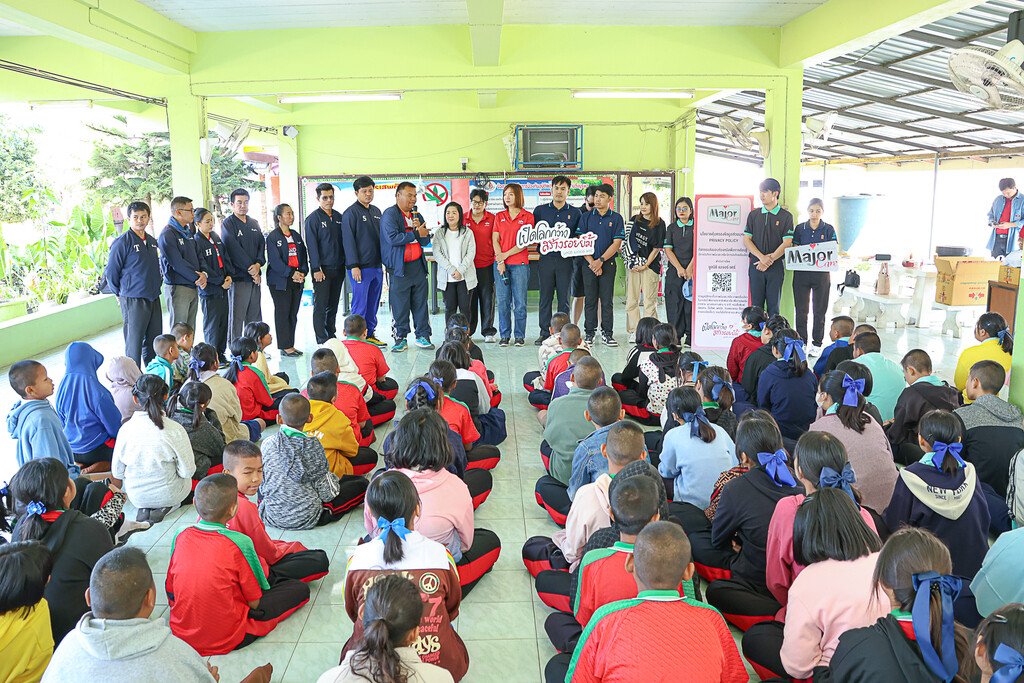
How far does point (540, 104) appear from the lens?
39.9 feet

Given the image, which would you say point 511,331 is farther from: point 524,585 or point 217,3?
point 524,585

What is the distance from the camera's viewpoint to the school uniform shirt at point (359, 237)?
780cm

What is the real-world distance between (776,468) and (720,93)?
8206mm

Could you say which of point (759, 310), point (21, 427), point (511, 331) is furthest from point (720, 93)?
point (21, 427)

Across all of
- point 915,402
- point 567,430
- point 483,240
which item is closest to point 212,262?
point 483,240

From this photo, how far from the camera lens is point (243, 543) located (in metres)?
2.90

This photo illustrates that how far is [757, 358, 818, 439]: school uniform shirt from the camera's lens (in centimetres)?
483

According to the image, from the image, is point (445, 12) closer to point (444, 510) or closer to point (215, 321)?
point (215, 321)

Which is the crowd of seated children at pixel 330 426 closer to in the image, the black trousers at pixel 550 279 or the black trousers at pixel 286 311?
the black trousers at pixel 286 311

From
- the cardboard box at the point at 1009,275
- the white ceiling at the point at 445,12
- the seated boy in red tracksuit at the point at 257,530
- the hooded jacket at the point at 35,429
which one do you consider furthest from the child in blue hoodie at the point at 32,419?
the cardboard box at the point at 1009,275

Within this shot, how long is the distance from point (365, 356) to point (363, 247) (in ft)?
7.75

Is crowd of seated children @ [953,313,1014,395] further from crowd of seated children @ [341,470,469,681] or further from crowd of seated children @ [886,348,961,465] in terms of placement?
crowd of seated children @ [341,470,469,681]

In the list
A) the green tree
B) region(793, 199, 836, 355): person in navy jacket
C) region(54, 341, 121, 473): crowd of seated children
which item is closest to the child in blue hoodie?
region(54, 341, 121, 473): crowd of seated children

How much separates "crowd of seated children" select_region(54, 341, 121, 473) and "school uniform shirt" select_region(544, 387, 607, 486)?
108 inches
